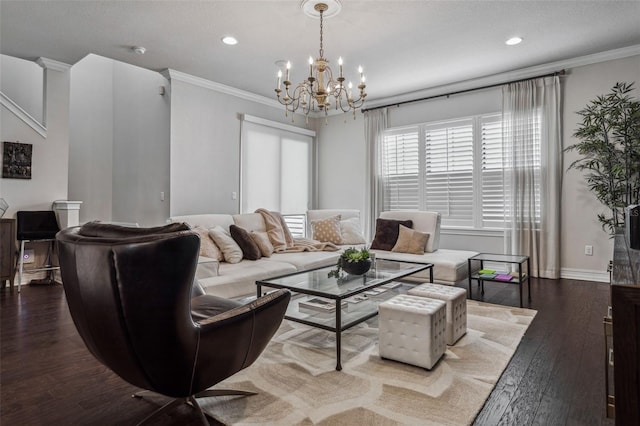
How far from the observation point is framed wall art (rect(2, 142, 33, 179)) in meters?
4.48

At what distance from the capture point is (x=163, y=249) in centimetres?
138

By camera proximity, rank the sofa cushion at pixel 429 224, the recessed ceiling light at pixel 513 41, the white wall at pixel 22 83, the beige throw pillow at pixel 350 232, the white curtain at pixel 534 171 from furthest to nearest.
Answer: the beige throw pillow at pixel 350 232, the white wall at pixel 22 83, the sofa cushion at pixel 429 224, the white curtain at pixel 534 171, the recessed ceiling light at pixel 513 41

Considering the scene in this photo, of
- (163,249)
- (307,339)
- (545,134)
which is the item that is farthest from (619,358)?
(545,134)

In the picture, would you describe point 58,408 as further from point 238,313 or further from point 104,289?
point 238,313

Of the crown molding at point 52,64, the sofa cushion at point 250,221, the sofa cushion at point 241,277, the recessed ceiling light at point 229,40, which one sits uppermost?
the crown molding at point 52,64

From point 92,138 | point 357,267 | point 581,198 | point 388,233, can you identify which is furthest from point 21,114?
point 581,198

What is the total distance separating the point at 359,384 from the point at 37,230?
4576 mm

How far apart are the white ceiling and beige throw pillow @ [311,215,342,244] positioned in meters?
2.08

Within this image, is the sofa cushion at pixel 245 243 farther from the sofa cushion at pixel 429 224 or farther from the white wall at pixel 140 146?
the sofa cushion at pixel 429 224

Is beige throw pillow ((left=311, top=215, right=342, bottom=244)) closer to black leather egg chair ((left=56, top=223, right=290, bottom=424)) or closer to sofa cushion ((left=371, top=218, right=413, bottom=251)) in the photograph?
sofa cushion ((left=371, top=218, right=413, bottom=251))

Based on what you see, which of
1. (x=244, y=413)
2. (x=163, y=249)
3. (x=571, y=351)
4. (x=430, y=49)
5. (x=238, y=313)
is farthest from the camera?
(x=430, y=49)

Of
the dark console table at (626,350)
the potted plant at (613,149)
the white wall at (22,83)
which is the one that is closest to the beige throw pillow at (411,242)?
the potted plant at (613,149)

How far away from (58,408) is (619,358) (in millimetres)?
2396

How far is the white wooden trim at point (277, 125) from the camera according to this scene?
584 cm
